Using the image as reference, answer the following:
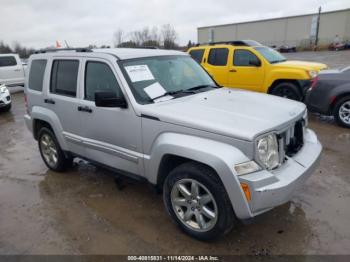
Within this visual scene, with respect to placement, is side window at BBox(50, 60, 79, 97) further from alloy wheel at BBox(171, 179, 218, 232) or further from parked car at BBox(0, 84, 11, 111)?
parked car at BBox(0, 84, 11, 111)

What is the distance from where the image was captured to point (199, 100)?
3445mm

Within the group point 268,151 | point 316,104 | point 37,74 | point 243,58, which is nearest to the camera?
point 268,151

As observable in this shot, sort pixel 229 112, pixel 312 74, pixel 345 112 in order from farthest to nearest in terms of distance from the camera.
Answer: pixel 312 74, pixel 345 112, pixel 229 112

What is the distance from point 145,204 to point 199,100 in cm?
148

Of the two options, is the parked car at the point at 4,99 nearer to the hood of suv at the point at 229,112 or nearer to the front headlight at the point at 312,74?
the hood of suv at the point at 229,112

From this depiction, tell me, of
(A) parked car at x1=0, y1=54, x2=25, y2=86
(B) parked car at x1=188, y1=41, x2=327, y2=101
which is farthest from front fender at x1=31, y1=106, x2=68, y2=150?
(A) parked car at x1=0, y1=54, x2=25, y2=86

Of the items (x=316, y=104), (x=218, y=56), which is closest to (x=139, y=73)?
(x=316, y=104)

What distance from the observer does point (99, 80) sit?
378 centimetres

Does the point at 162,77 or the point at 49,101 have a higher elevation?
the point at 162,77

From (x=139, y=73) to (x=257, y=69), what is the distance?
18.4 ft

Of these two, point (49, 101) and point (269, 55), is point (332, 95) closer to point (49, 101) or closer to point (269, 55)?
point (269, 55)

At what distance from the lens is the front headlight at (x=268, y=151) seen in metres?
2.64

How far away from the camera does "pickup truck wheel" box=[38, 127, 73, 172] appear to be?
473cm

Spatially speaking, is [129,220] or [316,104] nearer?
[129,220]
